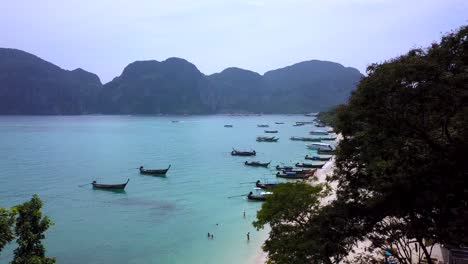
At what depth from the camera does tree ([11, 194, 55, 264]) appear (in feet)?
50.8

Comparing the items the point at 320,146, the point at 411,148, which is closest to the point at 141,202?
the point at 411,148

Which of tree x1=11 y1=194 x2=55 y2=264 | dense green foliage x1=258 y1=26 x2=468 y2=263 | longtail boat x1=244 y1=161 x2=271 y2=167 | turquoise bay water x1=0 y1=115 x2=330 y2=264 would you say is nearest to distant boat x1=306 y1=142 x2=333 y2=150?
turquoise bay water x1=0 y1=115 x2=330 y2=264

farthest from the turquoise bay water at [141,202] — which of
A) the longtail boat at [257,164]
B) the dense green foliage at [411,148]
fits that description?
the dense green foliage at [411,148]

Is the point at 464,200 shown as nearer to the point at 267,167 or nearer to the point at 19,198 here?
the point at 19,198

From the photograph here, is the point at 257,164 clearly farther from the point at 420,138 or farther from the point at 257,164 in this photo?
the point at 420,138

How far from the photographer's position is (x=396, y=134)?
12141mm

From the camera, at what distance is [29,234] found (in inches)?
613

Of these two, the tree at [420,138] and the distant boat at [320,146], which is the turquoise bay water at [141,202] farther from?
the tree at [420,138]

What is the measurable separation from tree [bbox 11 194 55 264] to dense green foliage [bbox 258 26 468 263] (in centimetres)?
1095

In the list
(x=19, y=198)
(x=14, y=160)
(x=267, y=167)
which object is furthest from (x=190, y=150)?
(x=19, y=198)

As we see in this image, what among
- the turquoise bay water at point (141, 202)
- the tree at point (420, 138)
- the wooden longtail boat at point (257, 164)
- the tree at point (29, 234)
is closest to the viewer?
the tree at point (420, 138)

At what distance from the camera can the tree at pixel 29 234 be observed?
15.5 m

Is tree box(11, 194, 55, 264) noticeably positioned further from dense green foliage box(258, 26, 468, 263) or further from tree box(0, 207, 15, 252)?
dense green foliage box(258, 26, 468, 263)

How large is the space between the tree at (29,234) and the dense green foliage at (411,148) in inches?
431
